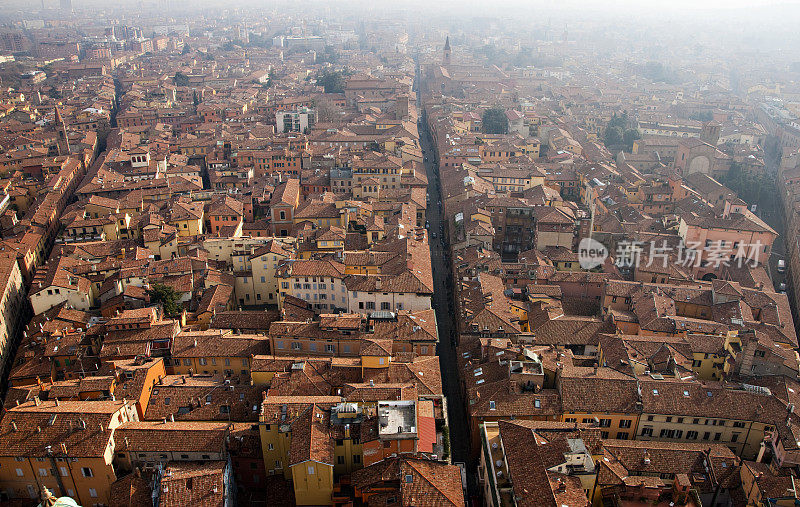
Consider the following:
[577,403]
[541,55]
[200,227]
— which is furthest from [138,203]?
[541,55]

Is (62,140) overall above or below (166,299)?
above

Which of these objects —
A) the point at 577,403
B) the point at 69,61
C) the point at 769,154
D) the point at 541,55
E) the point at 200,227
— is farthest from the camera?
the point at 541,55

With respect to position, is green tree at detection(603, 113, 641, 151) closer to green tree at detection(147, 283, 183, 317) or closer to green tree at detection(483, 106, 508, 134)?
green tree at detection(483, 106, 508, 134)

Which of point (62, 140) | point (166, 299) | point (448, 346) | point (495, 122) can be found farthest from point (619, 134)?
point (62, 140)

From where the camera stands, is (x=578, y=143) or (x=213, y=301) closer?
(x=213, y=301)

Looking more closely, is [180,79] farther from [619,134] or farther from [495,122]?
[619,134]

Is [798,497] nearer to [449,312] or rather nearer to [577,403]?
[577,403]

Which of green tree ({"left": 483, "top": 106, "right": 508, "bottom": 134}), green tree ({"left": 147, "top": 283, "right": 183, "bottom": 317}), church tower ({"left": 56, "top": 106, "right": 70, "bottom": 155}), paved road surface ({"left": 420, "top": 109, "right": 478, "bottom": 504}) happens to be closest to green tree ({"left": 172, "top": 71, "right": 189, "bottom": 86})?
church tower ({"left": 56, "top": 106, "right": 70, "bottom": 155})

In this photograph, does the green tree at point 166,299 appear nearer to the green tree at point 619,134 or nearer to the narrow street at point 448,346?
the narrow street at point 448,346
